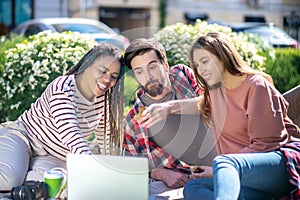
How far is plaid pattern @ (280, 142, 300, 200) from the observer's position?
10.4 ft

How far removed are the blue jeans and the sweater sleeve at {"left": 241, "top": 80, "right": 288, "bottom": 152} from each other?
0.07 m

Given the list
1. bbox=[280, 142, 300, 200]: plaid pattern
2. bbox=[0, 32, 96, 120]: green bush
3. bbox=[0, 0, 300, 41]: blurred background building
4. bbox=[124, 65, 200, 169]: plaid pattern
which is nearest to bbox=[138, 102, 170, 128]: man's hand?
bbox=[124, 65, 200, 169]: plaid pattern

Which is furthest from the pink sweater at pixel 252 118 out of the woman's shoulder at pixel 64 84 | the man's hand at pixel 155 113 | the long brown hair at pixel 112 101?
the woman's shoulder at pixel 64 84

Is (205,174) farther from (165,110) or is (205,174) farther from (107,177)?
(107,177)

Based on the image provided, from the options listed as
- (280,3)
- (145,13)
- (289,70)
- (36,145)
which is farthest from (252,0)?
(36,145)

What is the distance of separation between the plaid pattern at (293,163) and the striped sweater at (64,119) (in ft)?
3.55

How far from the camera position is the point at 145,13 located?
24.6 m

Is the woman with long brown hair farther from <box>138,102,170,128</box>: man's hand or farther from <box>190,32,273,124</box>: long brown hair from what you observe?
<box>138,102,170,128</box>: man's hand

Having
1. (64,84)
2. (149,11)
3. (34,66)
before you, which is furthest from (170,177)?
(149,11)

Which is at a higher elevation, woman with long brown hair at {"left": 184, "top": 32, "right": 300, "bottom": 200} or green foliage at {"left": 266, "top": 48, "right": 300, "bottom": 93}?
woman with long brown hair at {"left": 184, "top": 32, "right": 300, "bottom": 200}

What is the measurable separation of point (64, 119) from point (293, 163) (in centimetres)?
135

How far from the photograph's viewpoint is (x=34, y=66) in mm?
5754

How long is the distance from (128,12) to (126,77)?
68.8 ft

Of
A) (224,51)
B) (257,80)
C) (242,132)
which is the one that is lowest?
(242,132)
